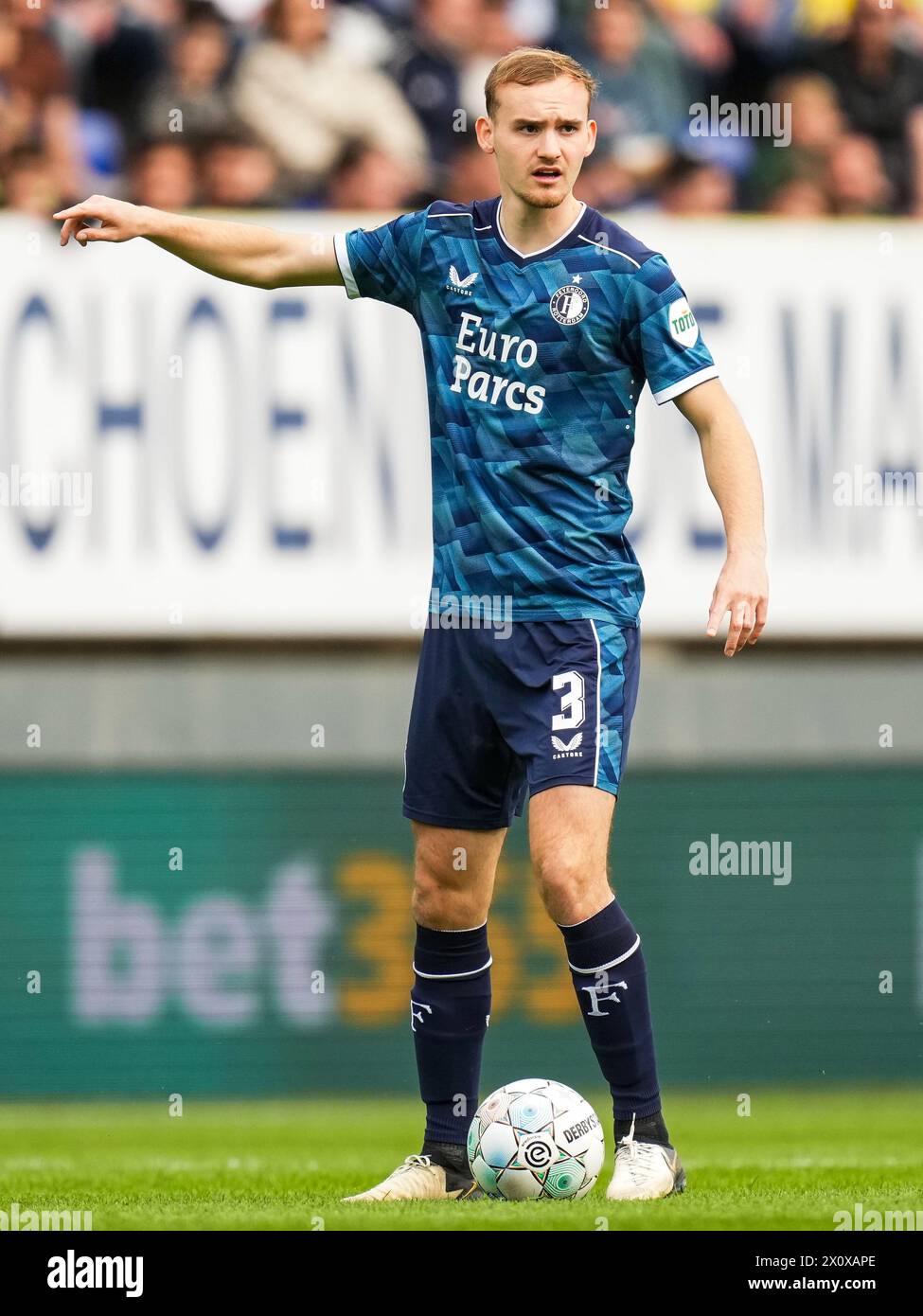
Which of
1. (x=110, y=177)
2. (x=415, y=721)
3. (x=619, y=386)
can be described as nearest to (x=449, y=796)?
(x=415, y=721)

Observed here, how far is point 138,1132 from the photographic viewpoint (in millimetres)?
8180

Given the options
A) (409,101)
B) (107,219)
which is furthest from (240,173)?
(107,219)

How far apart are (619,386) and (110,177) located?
5496 millimetres

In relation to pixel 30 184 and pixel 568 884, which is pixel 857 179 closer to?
pixel 30 184

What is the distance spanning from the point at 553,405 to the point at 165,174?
5329 mm

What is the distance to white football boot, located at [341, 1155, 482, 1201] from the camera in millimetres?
4841

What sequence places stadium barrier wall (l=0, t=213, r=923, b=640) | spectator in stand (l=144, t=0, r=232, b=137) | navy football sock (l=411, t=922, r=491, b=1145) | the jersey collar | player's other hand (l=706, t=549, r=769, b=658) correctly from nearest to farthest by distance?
1. player's other hand (l=706, t=549, r=769, b=658)
2. the jersey collar
3. navy football sock (l=411, t=922, r=491, b=1145)
4. stadium barrier wall (l=0, t=213, r=923, b=640)
5. spectator in stand (l=144, t=0, r=232, b=137)

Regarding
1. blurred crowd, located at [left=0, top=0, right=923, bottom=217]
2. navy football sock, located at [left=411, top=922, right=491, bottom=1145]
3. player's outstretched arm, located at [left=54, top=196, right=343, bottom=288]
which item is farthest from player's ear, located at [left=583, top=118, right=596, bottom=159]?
blurred crowd, located at [left=0, top=0, right=923, bottom=217]

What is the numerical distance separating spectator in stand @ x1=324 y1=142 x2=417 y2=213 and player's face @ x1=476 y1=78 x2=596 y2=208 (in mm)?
5130

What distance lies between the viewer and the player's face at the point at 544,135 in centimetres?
472

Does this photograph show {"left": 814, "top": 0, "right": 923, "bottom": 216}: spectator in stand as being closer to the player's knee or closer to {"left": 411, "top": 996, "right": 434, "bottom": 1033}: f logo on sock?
{"left": 411, "top": 996, "right": 434, "bottom": 1033}: f logo on sock

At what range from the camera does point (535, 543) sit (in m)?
4.83

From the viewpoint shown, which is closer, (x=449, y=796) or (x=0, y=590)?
(x=449, y=796)

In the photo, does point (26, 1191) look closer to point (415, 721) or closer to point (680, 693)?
point (415, 721)
